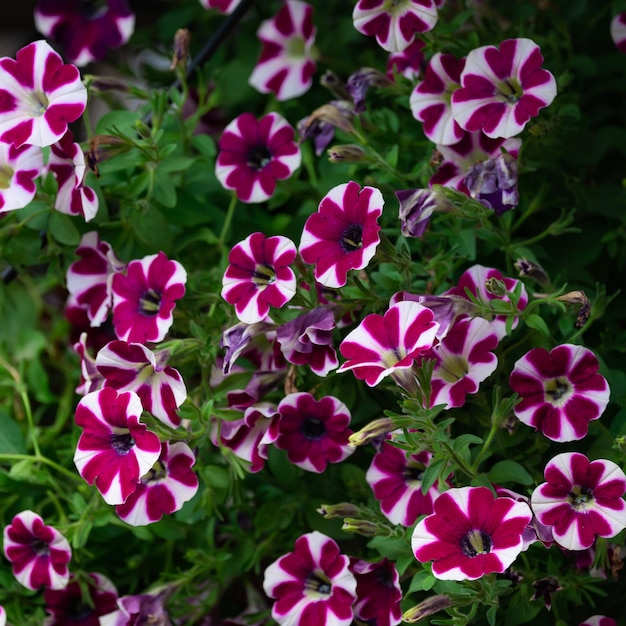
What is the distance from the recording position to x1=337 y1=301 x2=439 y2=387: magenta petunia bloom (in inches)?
23.5

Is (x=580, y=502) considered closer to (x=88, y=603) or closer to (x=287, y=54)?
(x=88, y=603)

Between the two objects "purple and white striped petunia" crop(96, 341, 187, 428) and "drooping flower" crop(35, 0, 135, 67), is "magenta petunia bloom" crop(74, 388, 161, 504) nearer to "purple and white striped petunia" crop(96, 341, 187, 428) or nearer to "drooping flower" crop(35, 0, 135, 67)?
"purple and white striped petunia" crop(96, 341, 187, 428)

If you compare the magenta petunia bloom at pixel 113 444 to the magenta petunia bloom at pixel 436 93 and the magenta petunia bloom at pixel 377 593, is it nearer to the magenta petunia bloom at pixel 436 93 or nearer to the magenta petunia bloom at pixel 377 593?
the magenta petunia bloom at pixel 377 593

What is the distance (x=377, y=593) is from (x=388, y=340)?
23cm

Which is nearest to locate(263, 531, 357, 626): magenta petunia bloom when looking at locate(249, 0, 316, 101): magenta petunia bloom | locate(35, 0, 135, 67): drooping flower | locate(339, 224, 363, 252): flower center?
locate(339, 224, 363, 252): flower center

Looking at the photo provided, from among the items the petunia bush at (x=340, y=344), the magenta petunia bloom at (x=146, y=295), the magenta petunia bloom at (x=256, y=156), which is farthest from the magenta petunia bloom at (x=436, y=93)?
the magenta petunia bloom at (x=146, y=295)

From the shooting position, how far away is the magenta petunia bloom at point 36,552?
→ 0.76 meters

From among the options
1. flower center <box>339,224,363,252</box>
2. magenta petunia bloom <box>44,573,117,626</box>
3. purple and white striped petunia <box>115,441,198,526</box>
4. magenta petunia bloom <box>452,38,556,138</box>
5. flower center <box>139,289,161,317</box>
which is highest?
magenta petunia bloom <box>452,38,556,138</box>

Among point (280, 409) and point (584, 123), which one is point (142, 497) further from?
point (584, 123)

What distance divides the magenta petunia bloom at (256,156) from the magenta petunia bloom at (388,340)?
24 centimetres

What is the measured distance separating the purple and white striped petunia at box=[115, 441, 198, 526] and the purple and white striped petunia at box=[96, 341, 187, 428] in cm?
3

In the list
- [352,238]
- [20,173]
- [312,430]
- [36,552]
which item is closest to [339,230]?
[352,238]

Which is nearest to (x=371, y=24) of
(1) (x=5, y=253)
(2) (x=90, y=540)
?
(1) (x=5, y=253)

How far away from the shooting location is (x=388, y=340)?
24.3 inches
